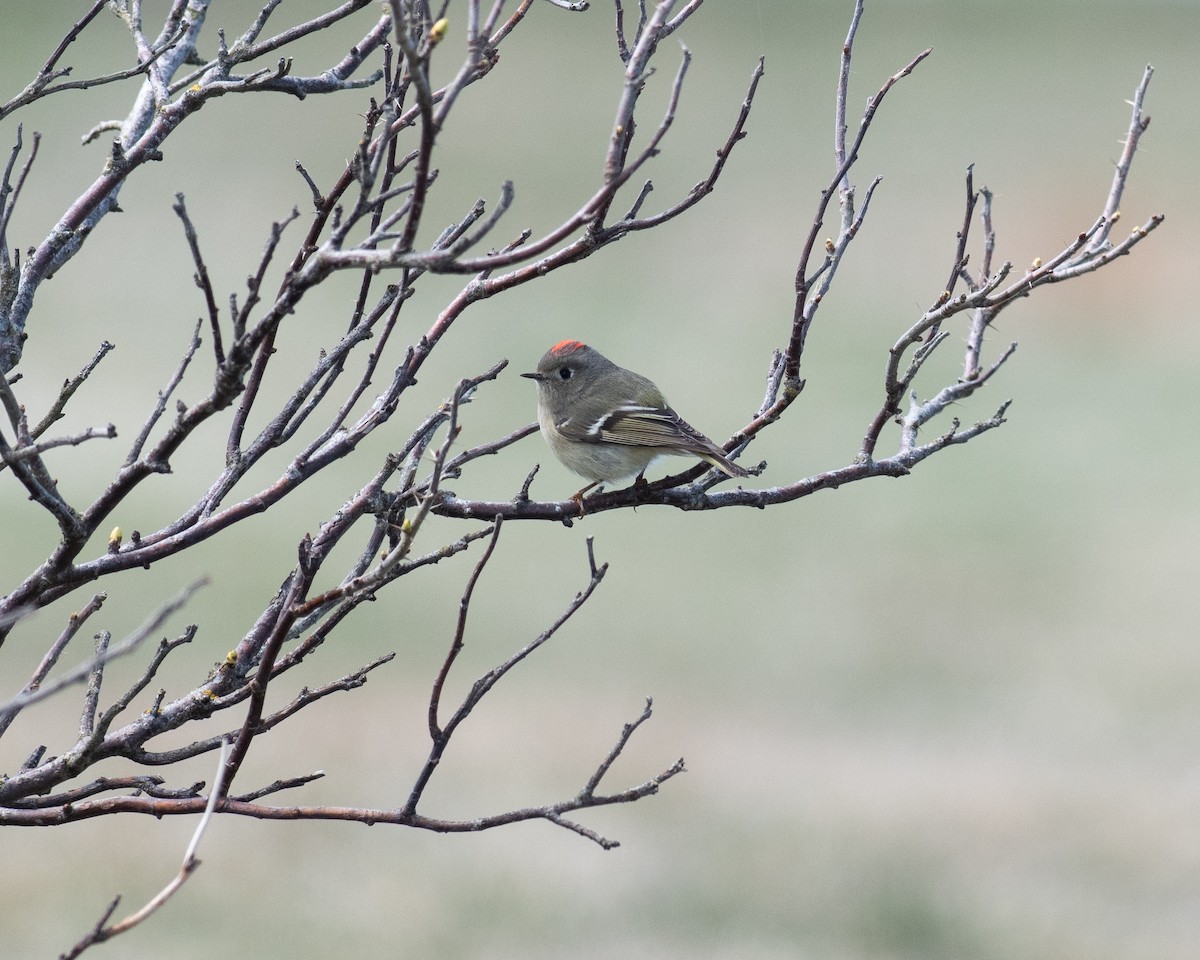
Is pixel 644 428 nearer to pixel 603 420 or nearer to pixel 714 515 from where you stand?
pixel 603 420

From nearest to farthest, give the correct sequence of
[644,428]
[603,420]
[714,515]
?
[644,428], [603,420], [714,515]

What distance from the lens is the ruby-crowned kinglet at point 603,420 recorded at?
18.1 ft

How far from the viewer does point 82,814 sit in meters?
2.76

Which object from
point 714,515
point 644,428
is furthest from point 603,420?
point 714,515

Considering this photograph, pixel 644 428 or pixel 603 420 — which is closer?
pixel 644 428

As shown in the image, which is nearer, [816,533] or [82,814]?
[82,814]

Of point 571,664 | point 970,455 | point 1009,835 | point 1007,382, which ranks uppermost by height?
point 1007,382

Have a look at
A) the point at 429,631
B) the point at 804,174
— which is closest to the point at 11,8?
the point at 804,174

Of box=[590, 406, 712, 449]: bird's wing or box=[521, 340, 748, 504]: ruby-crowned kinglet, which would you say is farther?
box=[521, 340, 748, 504]: ruby-crowned kinglet

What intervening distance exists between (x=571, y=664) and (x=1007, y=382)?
12.5m

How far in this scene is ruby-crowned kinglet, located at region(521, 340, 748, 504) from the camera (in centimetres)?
550

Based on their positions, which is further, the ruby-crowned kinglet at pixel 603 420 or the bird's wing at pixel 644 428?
the ruby-crowned kinglet at pixel 603 420

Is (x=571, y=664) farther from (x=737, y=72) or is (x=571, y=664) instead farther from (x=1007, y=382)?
(x=737, y=72)

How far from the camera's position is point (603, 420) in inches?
226
